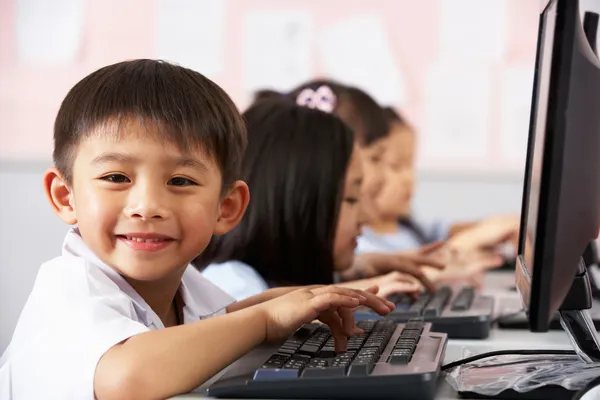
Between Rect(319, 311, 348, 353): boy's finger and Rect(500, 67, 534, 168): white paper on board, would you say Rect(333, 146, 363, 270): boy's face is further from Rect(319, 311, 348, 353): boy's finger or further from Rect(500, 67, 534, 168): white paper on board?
Rect(500, 67, 534, 168): white paper on board

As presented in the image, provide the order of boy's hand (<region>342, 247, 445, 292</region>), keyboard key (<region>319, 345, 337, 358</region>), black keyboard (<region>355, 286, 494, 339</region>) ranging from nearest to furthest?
keyboard key (<region>319, 345, 337, 358</region>)
black keyboard (<region>355, 286, 494, 339</region>)
boy's hand (<region>342, 247, 445, 292</region>)

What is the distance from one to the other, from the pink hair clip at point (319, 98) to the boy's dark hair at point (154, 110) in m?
0.95

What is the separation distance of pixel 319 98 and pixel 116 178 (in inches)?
47.9

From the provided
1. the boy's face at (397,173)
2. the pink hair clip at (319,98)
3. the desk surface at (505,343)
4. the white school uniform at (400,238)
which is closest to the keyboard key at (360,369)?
the desk surface at (505,343)

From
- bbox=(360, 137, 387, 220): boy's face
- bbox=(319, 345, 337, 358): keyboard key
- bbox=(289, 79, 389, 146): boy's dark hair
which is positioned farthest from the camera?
bbox=(360, 137, 387, 220): boy's face

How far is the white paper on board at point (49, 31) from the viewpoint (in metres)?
3.47

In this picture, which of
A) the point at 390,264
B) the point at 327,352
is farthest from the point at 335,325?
the point at 390,264

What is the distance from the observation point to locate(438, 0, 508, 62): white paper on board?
338 cm

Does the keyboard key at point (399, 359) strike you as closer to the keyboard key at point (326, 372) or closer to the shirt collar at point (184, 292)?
the keyboard key at point (326, 372)

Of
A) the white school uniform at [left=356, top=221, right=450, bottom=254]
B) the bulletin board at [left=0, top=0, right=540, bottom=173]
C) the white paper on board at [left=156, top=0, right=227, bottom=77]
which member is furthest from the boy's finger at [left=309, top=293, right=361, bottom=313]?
the white paper on board at [left=156, top=0, right=227, bottom=77]

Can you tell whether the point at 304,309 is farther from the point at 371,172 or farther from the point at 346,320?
the point at 371,172

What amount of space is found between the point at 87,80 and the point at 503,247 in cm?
211

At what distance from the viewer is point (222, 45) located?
3.47 metres

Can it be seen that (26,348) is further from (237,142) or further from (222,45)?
(222,45)
